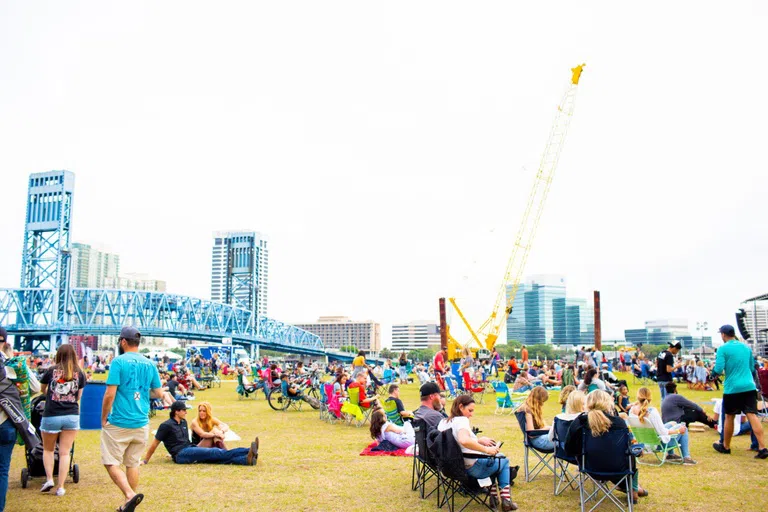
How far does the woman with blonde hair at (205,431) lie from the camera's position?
886 centimetres

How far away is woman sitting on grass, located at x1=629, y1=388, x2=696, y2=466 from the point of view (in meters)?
8.17

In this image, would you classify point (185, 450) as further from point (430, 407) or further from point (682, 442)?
point (682, 442)

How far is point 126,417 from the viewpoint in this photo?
567 centimetres

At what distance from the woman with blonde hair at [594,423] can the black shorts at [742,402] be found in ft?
12.1

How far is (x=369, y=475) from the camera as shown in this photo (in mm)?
7910

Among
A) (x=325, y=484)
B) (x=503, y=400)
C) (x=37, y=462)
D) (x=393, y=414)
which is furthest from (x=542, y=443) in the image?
(x=503, y=400)

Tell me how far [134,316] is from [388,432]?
91.5 meters

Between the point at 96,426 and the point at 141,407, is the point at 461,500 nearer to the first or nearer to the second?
the point at 141,407

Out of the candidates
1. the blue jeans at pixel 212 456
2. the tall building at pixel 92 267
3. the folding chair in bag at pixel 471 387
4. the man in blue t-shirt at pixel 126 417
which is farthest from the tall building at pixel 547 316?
the man in blue t-shirt at pixel 126 417

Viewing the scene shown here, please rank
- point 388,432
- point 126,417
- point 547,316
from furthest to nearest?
point 547,316, point 388,432, point 126,417

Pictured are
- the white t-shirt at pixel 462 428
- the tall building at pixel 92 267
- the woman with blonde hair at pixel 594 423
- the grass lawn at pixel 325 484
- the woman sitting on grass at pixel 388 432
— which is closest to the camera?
the woman with blonde hair at pixel 594 423

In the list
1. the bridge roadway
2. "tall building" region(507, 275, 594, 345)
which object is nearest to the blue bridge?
the bridge roadway

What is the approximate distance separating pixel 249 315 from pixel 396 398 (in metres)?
112

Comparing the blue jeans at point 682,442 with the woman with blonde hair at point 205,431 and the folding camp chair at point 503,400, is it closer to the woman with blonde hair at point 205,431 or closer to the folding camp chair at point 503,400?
the woman with blonde hair at point 205,431
